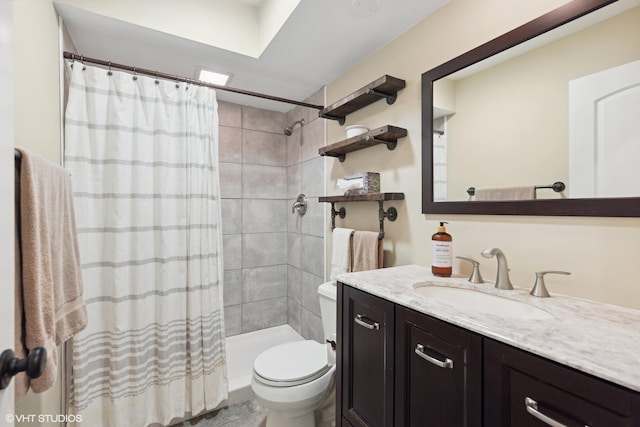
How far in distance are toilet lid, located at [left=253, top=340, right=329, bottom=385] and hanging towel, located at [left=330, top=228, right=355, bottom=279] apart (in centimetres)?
46

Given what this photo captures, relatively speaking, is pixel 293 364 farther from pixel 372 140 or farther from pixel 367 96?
pixel 367 96

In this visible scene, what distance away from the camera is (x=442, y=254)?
1207 mm

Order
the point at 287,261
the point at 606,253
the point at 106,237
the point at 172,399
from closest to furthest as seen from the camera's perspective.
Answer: the point at 606,253, the point at 106,237, the point at 172,399, the point at 287,261

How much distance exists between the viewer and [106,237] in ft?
5.06

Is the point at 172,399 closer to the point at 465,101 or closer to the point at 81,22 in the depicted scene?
the point at 81,22

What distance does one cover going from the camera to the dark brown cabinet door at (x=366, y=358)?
0.97m

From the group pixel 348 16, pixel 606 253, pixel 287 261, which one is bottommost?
pixel 287 261

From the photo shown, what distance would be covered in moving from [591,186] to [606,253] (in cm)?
21

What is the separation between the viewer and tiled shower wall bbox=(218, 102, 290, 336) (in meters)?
2.51

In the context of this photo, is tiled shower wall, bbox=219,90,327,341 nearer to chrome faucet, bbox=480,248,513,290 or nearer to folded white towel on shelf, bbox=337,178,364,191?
folded white towel on shelf, bbox=337,178,364,191

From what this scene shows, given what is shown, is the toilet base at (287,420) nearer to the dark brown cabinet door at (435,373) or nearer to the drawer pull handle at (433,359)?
the dark brown cabinet door at (435,373)

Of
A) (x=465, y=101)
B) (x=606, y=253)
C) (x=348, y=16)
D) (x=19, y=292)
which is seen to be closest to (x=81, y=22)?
(x=348, y=16)

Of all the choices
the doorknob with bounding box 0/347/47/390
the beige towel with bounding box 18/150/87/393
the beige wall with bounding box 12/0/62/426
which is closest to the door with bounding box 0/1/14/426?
the doorknob with bounding box 0/347/47/390

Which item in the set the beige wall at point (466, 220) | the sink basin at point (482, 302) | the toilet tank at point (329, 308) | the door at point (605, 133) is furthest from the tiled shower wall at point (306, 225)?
the door at point (605, 133)
